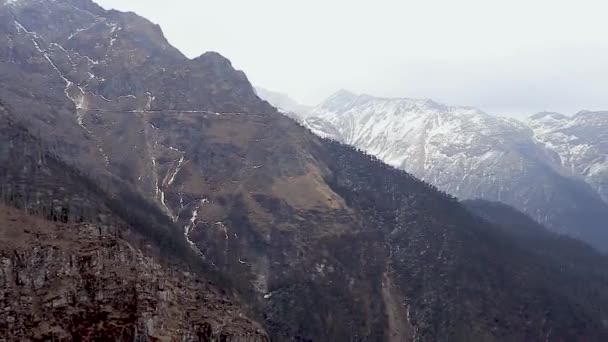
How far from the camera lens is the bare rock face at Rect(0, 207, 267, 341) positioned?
163m

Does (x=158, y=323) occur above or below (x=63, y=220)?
Answer: below

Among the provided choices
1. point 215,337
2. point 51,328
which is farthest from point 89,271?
point 215,337

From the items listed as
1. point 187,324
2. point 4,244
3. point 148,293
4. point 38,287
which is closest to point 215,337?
point 187,324

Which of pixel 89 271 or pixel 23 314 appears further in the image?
pixel 89 271

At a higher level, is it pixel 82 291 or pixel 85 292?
pixel 82 291

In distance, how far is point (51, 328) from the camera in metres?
160

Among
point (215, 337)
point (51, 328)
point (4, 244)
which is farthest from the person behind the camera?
point (215, 337)

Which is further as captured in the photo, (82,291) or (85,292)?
(85,292)

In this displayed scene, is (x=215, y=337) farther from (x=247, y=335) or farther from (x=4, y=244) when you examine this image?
(x=4, y=244)

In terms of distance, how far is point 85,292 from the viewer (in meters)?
174

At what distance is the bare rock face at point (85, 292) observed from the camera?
16338 centimetres

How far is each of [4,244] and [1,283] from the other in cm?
1437

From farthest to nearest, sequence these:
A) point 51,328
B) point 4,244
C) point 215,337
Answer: point 215,337
point 4,244
point 51,328

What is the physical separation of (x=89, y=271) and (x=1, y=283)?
23.9 meters
